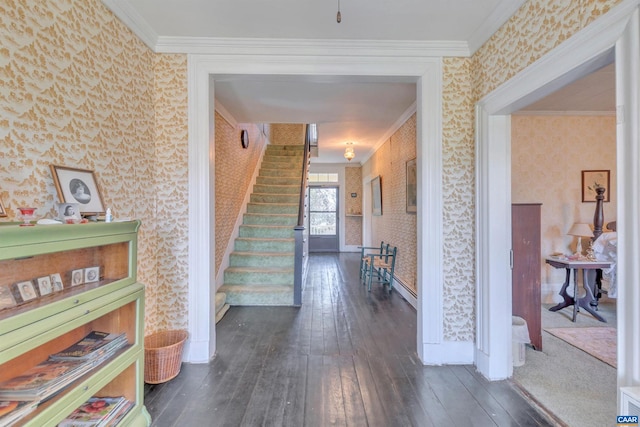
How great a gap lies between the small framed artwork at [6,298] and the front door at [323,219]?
312 inches

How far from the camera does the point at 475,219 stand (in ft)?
8.03

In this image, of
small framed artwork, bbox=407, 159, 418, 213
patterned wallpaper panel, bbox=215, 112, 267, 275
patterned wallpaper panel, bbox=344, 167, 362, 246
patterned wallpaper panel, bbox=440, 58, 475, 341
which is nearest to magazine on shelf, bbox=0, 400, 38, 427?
patterned wallpaper panel, bbox=440, 58, 475, 341

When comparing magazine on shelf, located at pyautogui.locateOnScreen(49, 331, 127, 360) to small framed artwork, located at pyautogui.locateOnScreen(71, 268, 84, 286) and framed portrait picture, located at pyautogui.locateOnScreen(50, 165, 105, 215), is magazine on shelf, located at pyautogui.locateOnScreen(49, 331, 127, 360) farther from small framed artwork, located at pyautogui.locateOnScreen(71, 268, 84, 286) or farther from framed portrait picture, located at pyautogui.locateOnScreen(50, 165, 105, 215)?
framed portrait picture, located at pyautogui.locateOnScreen(50, 165, 105, 215)

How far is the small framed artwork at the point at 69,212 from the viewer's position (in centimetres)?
140

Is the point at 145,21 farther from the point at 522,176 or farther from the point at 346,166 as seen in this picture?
the point at 346,166

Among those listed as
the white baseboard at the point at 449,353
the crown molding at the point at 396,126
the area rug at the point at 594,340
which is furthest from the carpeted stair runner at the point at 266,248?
the area rug at the point at 594,340

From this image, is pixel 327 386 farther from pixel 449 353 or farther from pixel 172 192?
pixel 172 192

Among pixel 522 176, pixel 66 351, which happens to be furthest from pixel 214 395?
pixel 522 176

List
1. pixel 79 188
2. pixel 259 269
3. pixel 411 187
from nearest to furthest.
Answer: pixel 79 188, pixel 411 187, pixel 259 269

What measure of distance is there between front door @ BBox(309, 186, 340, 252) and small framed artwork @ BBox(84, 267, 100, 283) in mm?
7500

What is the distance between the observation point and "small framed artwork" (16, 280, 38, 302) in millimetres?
1153

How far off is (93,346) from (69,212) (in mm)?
686

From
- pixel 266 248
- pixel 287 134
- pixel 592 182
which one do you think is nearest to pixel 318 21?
pixel 266 248

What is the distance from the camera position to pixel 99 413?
1505 millimetres
